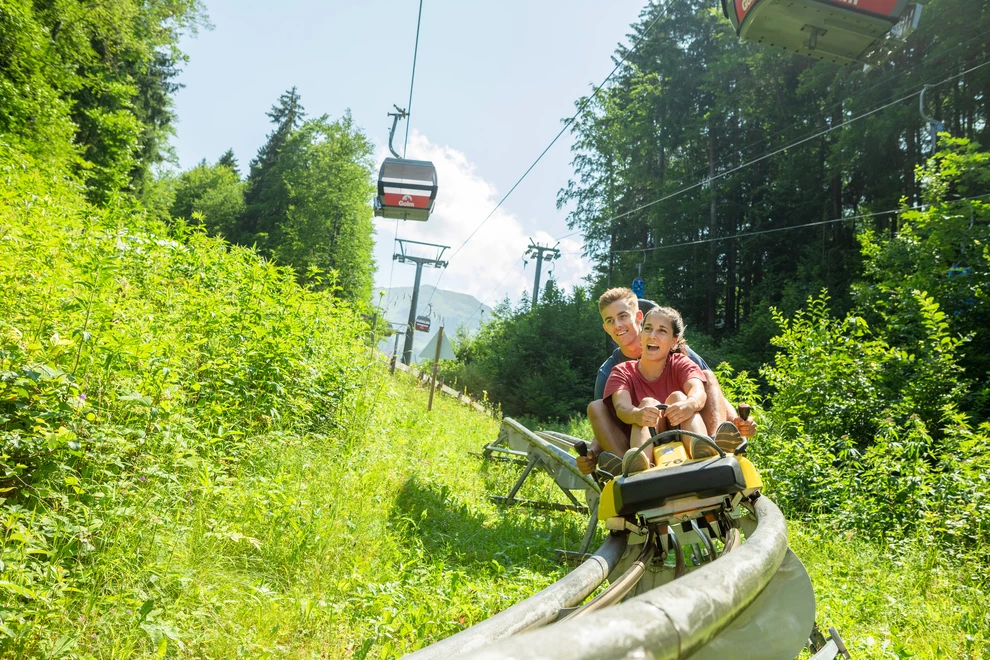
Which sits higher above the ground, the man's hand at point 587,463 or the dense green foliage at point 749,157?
the dense green foliage at point 749,157

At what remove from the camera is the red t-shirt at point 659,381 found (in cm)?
350

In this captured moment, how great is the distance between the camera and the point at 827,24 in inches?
252

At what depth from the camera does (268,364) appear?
5.30 m

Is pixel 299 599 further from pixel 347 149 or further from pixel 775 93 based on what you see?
pixel 347 149

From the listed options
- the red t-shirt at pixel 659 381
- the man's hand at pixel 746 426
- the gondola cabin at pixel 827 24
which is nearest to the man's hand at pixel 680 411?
the red t-shirt at pixel 659 381

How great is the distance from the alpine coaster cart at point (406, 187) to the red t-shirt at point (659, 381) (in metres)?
14.6

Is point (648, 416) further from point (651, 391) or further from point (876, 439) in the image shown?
point (876, 439)

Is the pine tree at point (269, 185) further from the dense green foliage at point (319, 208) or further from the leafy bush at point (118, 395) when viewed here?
the leafy bush at point (118, 395)

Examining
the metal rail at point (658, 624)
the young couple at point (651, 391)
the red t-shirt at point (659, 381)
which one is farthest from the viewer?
the red t-shirt at point (659, 381)

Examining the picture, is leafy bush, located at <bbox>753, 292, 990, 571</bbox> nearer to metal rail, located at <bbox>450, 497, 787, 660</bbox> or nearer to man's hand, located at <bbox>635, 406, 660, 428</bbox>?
man's hand, located at <bbox>635, 406, 660, 428</bbox>

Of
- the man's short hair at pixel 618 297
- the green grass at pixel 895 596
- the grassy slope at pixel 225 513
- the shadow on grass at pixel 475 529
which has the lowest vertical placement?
the shadow on grass at pixel 475 529

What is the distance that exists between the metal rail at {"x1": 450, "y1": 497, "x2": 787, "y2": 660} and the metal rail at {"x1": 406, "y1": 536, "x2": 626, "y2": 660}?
0.01 m

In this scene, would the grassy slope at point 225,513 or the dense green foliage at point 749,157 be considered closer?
the grassy slope at point 225,513

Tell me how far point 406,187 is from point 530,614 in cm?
1679
